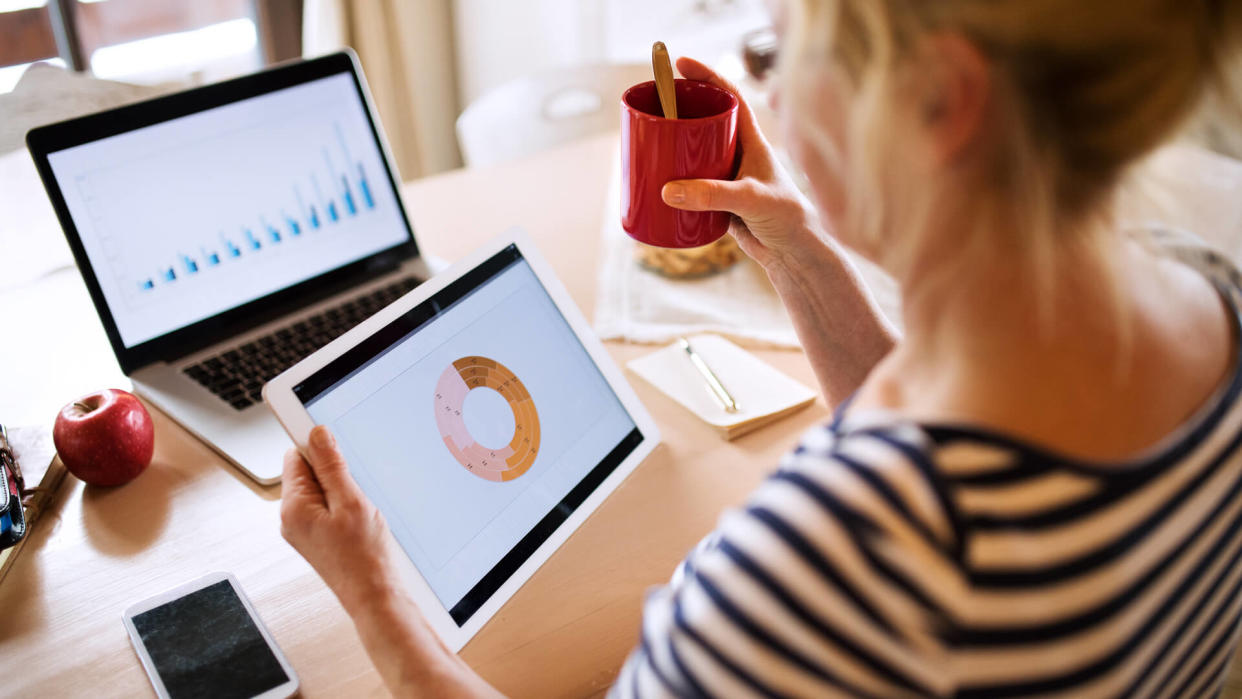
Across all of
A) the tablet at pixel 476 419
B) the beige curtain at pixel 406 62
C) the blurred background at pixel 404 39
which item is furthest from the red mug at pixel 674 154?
the beige curtain at pixel 406 62

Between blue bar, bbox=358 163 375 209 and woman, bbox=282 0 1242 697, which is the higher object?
woman, bbox=282 0 1242 697

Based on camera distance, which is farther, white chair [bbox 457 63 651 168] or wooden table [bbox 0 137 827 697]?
white chair [bbox 457 63 651 168]

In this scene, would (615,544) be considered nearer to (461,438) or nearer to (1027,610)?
(461,438)

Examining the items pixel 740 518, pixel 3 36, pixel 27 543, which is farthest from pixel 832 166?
pixel 3 36

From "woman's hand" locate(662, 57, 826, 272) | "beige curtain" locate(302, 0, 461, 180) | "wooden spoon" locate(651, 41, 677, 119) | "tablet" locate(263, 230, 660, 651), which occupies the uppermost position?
"wooden spoon" locate(651, 41, 677, 119)

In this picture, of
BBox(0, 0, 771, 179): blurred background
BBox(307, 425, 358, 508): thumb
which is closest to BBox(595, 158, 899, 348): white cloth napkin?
BBox(307, 425, 358, 508): thumb

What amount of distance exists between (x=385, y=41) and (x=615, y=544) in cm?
192

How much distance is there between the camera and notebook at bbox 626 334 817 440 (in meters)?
0.96

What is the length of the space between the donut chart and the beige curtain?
153 centimetres

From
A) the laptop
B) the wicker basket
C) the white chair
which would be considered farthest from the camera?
the white chair

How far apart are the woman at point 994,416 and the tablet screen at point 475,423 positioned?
261mm

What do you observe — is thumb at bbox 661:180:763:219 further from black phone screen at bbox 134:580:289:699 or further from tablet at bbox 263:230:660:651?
black phone screen at bbox 134:580:289:699

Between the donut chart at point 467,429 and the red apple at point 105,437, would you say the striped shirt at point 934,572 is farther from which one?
the red apple at point 105,437

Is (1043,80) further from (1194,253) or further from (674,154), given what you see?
(674,154)
